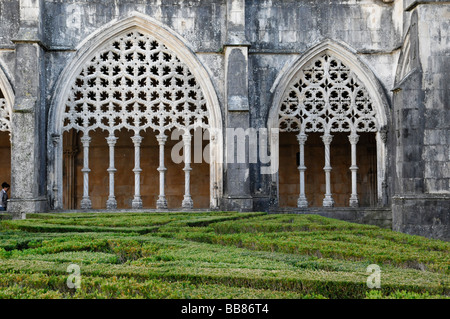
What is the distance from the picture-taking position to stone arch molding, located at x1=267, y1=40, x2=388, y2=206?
1341 centimetres

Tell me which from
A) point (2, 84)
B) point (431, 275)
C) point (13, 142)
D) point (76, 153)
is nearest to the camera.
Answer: point (431, 275)

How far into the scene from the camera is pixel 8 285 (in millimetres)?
4414

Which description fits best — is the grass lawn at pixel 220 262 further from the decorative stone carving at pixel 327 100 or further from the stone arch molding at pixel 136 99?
the decorative stone carving at pixel 327 100

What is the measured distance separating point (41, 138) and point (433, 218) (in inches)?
345

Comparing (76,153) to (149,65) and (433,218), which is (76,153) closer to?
(149,65)

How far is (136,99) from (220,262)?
862cm

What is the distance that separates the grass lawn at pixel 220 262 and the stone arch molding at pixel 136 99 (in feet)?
15.0

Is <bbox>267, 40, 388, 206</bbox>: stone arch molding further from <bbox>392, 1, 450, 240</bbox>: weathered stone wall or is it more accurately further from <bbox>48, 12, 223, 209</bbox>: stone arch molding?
<bbox>392, 1, 450, 240</bbox>: weathered stone wall

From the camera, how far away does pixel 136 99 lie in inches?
521

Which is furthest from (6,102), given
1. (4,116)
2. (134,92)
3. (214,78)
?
(214,78)

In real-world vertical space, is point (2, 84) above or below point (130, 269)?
above

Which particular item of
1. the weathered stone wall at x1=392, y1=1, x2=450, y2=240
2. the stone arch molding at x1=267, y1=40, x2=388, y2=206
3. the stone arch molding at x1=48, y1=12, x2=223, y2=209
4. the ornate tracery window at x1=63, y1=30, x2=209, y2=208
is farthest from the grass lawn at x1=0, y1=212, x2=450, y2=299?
the stone arch molding at x1=267, y1=40, x2=388, y2=206

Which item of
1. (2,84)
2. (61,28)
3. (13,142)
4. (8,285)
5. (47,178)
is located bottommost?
(8,285)

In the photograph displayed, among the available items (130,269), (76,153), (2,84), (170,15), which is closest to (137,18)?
(170,15)
